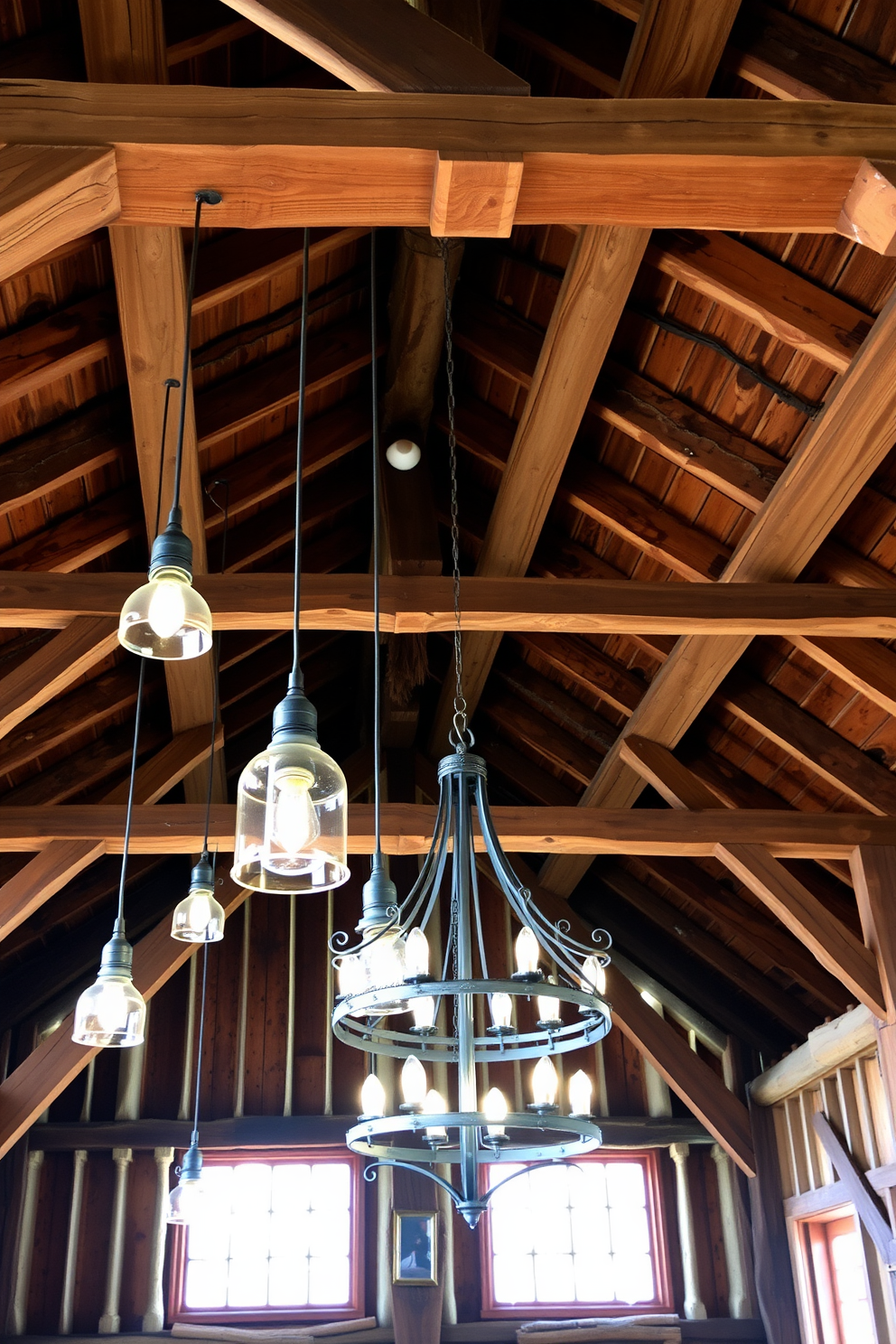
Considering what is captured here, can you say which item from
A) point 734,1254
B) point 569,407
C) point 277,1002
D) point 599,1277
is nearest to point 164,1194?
point 277,1002

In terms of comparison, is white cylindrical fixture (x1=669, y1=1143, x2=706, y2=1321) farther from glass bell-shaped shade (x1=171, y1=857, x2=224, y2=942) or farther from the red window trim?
glass bell-shaped shade (x1=171, y1=857, x2=224, y2=942)

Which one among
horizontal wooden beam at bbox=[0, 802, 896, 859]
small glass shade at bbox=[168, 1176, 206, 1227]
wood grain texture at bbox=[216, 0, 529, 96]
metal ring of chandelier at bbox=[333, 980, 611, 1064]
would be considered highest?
wood grain texture at bbox=[216, 0, 529, 96]

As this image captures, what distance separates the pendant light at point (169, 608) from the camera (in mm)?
2244

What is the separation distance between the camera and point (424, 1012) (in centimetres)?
339

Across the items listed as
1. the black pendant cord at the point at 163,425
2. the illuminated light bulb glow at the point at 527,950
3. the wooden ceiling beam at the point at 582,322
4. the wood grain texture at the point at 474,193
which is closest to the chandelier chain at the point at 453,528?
the wooden ceiling beam at the point at 582,322

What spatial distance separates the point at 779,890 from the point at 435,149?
405 cm

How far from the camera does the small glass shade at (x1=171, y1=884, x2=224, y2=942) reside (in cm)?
405

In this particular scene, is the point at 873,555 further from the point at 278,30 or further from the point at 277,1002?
the point at 277,1002

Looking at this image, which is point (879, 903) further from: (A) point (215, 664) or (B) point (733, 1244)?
(A) point (215, 664)

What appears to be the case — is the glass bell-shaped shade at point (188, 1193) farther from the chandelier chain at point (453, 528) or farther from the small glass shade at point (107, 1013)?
the chandelier chain at point (453, 528)

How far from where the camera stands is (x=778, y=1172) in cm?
720

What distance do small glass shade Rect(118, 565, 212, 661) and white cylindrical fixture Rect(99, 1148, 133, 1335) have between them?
5.87 metres

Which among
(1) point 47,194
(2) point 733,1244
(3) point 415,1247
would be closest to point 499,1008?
(1) point 47,194

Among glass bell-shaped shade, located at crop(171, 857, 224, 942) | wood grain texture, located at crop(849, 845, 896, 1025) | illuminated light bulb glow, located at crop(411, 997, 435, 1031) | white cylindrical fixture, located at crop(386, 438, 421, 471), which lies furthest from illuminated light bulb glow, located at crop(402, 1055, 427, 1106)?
white cylindrical fixture, located at crop(386, 438, 421, 471)
